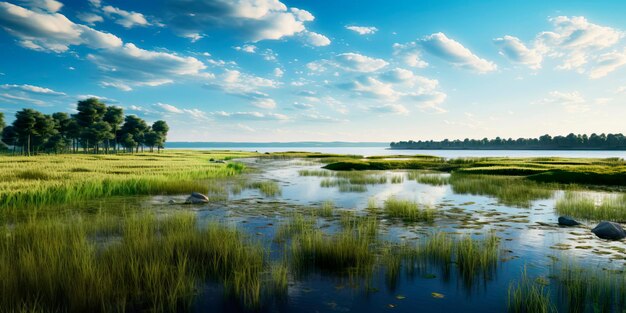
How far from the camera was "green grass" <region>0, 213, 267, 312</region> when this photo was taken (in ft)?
20.9

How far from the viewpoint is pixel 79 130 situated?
110 m

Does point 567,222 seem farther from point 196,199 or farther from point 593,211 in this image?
A: point 196,199

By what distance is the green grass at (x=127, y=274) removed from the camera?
6.37 meters

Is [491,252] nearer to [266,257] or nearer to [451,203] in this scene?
[266,257]

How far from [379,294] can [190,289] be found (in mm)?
4106

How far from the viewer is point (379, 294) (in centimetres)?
738

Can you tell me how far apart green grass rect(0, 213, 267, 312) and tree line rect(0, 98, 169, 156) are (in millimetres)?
100081

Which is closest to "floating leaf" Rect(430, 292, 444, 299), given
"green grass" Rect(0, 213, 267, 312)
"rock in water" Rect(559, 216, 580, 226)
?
"green grass" Rect(0, 213, 267, 312)

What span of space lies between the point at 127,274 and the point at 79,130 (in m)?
126

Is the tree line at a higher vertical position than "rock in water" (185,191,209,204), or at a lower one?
higher

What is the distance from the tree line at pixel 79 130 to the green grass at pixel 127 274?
100081mm

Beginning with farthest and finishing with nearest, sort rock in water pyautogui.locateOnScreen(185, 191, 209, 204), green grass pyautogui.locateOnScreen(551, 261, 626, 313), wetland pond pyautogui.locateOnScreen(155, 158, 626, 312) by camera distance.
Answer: rock in water pyautogui.locateOnScreen(185, 191, 209, 204), wetland pond pyautogui.locateOnScreen(155, 158, 626, 312), green grass pyautogui.locateOnScreen(551, 261, 626, 313)

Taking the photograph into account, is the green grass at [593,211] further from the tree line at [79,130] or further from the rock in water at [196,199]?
the tree line at [79,130]

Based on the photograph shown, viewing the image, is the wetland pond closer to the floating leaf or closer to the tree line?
the floating leaf
